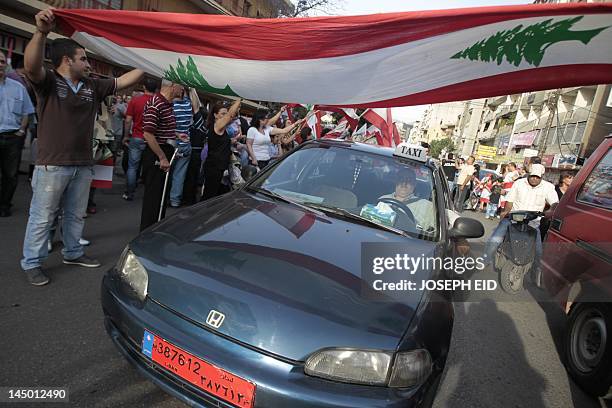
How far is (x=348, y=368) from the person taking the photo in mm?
1710

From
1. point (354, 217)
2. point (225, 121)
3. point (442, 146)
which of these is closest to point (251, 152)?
point (225, 121)

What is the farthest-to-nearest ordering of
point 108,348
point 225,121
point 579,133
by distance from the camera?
point 579,133 → point 225,121 → point 108,348

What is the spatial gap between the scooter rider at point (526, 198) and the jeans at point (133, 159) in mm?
5869

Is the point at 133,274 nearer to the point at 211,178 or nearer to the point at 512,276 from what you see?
the point at 211,178

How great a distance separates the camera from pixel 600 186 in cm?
373

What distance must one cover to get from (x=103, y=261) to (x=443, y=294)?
3.39 meters

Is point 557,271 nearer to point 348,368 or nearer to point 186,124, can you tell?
point 348,368

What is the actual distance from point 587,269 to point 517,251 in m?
2.27

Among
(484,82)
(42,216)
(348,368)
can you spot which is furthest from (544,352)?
(42,216)

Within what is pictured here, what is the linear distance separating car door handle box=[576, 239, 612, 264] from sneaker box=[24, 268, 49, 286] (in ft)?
15.0

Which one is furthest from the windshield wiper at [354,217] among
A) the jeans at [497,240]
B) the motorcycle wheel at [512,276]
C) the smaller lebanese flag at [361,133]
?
the smaller lebanese flag at [361,133]

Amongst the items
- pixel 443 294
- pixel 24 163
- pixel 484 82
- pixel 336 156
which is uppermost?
pixel 484 82

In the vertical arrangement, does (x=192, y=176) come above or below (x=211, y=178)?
below

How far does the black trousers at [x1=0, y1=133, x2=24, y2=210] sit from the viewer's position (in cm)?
503
